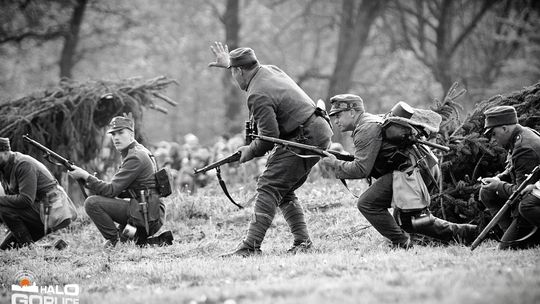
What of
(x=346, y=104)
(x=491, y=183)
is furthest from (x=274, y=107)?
(x=491, y=183)

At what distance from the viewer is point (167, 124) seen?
157 feet

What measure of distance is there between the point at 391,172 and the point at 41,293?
12.9ft

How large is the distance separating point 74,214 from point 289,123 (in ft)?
13.6

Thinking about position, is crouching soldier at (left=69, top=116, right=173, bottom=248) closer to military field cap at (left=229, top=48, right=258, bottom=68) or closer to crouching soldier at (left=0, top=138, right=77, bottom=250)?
crouching soldier at (left=0, top=138, right=77, bottom=250)

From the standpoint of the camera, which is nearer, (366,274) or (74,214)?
(366,274)

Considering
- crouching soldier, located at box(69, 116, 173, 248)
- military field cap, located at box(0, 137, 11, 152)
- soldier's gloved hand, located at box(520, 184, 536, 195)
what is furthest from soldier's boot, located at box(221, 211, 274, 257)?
military field cap, located at box(0, 137, 11, 152)

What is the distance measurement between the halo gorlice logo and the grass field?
10 cm

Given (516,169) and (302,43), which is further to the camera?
(302,43)

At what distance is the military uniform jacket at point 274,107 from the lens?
26.2 feet

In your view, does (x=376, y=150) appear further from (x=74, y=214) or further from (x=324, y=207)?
(x=74, y=214)

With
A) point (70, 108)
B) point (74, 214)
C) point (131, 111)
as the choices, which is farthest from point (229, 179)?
point (74, 214)

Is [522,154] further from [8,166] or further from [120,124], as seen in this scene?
[8,166]

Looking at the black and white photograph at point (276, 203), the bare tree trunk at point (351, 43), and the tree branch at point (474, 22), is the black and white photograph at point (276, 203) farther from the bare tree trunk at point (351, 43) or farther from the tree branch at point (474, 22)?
the tree branch at point (474, 22)

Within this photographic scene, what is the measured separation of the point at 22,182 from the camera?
33.3ft
